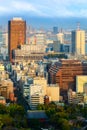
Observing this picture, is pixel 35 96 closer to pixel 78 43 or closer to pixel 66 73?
pixel 66 73

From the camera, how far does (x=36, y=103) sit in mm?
22578

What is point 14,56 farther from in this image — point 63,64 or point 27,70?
point 63,64

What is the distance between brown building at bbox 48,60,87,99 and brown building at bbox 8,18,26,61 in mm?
13103

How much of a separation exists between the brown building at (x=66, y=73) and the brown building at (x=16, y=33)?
1310 centimetres

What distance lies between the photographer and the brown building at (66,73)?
2714 cm

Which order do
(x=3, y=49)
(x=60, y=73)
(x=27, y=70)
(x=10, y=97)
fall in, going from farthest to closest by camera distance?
(x=3, y=49)
(x=27, y=70)
(x=60, y=73)
(x=10, y=97)

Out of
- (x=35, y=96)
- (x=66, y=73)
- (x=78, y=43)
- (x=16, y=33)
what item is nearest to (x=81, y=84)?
(x=66, y=73)

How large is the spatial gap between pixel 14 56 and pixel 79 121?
24056 mm

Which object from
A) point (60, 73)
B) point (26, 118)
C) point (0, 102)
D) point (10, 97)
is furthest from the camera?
point (60, 73)

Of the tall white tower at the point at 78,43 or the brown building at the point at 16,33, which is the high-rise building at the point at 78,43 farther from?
the brown building at the point at 16,33

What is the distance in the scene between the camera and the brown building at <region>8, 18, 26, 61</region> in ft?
142

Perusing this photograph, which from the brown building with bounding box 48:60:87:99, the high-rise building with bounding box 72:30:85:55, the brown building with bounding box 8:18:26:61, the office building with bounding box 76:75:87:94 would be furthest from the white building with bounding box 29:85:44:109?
the high-rise building with bounding box 72:30:85:55

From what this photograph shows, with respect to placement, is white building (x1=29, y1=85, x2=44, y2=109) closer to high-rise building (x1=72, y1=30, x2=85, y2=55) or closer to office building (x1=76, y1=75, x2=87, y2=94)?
office building (x1=76, y1=75, x2=87, y2=94)

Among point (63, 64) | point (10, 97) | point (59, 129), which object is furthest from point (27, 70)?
point (59, 129)
